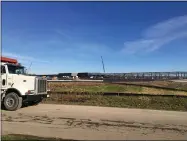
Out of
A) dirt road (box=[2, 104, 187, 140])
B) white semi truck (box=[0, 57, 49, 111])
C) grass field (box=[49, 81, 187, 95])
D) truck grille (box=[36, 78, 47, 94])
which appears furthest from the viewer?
grass field (box=[49, 81, 187, 95])

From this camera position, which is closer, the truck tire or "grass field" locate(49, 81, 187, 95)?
the truck tire

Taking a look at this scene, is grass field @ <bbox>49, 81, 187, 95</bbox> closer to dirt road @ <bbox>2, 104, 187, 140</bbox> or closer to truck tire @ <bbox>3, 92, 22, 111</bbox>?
truck tire @ <bbox>3, 92, 22, 111</bbox>

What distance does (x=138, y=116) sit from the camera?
15.0m

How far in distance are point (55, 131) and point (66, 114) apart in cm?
423

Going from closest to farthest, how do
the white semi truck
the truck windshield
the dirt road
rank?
the dirt road → the white semi truck → the truck windshield

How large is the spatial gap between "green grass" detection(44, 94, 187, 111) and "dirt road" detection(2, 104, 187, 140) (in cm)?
326

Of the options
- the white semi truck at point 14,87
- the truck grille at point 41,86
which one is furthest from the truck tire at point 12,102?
the truck grille at point 41,86

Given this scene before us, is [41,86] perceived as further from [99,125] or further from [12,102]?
[99,125]

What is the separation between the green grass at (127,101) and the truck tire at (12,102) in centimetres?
462

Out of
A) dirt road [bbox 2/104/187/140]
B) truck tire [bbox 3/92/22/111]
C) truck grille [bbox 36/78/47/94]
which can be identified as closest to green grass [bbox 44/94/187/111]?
truck grille [bbox 36/78/47/94]

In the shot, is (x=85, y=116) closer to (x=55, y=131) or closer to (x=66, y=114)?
(x=66, y=114)

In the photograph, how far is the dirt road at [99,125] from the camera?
10531 mm

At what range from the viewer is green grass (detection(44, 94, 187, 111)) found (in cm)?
1908

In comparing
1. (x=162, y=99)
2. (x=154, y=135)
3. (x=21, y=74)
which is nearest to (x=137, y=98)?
(x=162, y=99)
